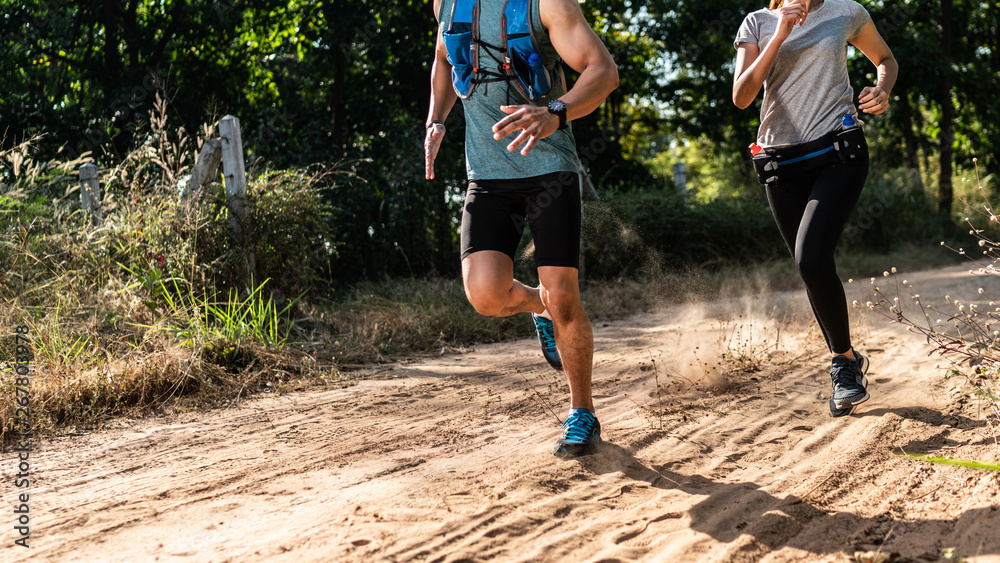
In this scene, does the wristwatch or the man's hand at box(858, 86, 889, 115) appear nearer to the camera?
the wristwatch

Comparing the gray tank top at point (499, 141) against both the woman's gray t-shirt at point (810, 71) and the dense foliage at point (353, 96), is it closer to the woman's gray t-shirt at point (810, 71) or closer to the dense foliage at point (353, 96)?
the woman's gray t-shirt at point (810, 71)

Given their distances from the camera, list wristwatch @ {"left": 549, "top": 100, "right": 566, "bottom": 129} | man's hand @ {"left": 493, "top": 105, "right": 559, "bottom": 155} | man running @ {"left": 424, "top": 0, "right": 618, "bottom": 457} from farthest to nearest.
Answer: man running @ {"left": 424, "top": 0, "right": 618, "bottom": 457} → wristwatch @ {"left": 549, "top": 100, "right": 566, "bottom": 129} → man's hand @ {"left": 493, "top": 105, "right": 559, "bottom": 155}

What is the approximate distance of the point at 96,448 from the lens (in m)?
3.43

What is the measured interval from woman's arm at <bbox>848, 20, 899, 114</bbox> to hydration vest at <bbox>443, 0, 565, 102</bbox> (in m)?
1.49

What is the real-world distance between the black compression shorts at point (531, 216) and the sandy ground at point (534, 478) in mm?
841

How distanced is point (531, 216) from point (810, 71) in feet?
5.19

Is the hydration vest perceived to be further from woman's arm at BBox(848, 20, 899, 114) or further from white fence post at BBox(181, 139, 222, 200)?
white fence post at BBox(181, 139, 222, 200)

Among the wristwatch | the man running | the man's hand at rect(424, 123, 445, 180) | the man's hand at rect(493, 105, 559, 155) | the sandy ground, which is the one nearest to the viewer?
the sandy ground

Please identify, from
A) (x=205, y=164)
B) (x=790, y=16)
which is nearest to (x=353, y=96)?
(x=205, y=164)

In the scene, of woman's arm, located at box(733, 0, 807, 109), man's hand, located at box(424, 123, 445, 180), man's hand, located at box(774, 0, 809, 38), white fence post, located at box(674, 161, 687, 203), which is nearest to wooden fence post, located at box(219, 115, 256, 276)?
man's hand, located at box(424, 123, 445, 180)

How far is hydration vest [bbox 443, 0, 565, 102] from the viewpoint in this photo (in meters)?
2.93

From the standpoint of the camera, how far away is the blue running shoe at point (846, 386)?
3426 mm

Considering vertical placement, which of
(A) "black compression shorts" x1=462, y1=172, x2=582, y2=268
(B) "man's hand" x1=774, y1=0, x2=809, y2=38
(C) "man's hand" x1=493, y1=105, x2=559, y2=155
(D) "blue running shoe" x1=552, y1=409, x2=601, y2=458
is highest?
(B) "man's hand" x1=774, y1=0, x2=809, y2=38

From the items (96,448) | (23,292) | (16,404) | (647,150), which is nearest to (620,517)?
(96,448)
